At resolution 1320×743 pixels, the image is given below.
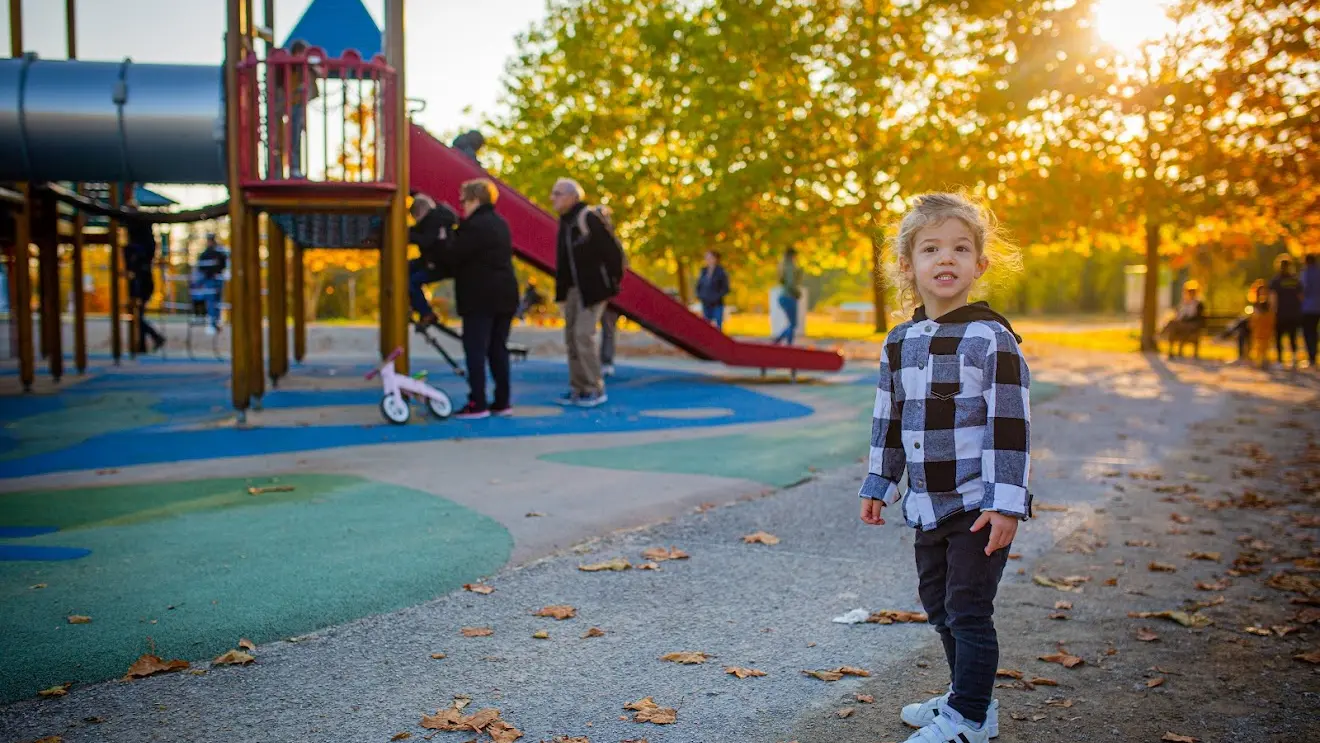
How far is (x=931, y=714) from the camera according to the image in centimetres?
352

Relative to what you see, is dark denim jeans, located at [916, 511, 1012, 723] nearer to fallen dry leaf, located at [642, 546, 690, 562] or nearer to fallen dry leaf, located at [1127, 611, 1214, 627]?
fallen dry leaf, located at [1127, 611, 1214, 627]

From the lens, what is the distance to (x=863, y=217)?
2914 cm

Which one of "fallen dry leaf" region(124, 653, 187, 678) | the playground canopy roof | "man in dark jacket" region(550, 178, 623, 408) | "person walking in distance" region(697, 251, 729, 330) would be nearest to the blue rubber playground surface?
"man in dark jacket" region(550, 178, 623, 408)

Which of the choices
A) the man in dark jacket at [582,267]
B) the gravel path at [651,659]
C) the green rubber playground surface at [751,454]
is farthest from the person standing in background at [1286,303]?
the gravel path at [651,659]

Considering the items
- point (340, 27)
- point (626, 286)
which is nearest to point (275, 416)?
point (340, 27)

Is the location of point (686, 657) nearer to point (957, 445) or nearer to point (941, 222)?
point (957, 445)

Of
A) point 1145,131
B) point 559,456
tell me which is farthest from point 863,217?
point 559,456

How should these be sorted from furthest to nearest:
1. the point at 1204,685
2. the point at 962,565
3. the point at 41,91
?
the point at 41,91, the point at 1204,685, the point at 962,565

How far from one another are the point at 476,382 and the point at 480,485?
3951 millimetres

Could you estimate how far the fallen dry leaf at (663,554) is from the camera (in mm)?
5660

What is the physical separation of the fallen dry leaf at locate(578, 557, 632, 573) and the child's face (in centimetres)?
246

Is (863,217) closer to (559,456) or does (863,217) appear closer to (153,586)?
(559,456)

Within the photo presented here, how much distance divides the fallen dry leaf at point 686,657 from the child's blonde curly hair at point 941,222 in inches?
57.0

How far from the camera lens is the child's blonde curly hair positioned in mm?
3445
